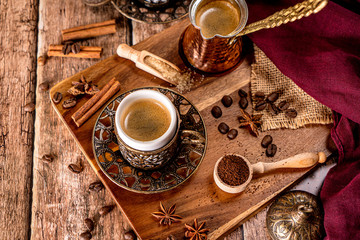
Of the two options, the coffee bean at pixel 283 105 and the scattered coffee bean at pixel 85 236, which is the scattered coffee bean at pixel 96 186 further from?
the coffee bean at pixel 283 105

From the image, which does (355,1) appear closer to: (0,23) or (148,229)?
(148,229)

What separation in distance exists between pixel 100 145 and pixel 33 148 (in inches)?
18.0

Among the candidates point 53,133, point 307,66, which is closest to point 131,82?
point 53,133

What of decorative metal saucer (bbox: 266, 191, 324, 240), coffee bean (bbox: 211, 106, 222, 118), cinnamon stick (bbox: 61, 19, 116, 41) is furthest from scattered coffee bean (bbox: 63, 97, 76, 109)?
decorative metal saucer (bbox: 266, 191, 324, 240)

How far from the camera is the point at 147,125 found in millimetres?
1201

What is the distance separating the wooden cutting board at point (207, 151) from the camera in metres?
1.28

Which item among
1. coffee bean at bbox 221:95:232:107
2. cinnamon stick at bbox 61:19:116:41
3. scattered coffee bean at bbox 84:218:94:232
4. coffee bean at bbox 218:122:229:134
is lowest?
scattered coffee bean at bbox 84:218:94:232

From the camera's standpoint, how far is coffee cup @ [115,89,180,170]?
111 centimetres

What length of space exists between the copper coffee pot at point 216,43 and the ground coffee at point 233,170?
37cm

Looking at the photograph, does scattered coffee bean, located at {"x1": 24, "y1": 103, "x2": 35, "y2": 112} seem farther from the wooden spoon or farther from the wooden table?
the wooden spoon

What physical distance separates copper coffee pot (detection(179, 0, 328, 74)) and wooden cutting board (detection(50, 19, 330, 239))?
0.05m

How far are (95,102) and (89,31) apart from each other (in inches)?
16.8

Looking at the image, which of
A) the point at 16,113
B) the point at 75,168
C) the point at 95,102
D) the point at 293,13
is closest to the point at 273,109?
the point at 293,13

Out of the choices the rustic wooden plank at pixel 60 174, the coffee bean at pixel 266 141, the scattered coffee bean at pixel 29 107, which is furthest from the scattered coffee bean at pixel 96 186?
the coffee bean at pixel 266 141
